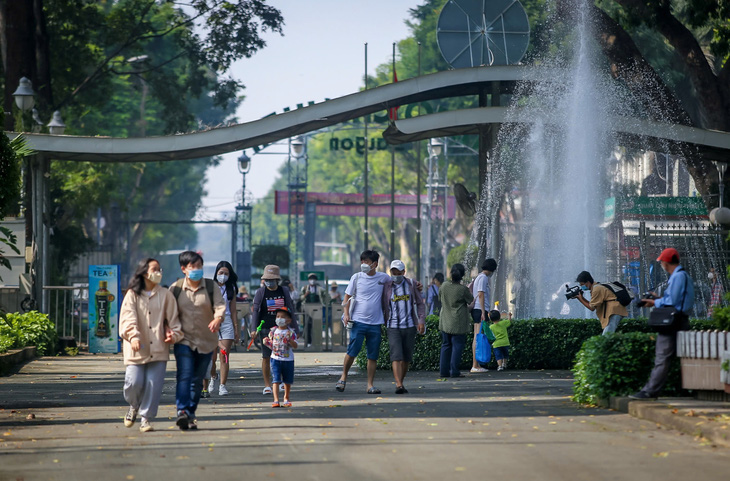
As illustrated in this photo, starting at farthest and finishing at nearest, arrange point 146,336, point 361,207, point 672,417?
point 361,207, point 146,336, point 672,417

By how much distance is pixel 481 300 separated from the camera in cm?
1856

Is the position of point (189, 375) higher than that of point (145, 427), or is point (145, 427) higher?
point (189, 375)

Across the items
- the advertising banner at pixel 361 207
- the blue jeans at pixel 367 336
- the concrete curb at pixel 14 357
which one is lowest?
the concrete curb at pixel 14 357

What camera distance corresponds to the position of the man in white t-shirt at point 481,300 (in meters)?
18.4

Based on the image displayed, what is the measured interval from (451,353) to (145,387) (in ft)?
24.6

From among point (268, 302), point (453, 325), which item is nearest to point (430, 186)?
point (453, 325)

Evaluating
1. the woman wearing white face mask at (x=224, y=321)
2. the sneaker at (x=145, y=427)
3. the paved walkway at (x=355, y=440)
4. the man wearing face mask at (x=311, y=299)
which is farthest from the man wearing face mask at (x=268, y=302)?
the man wearing face mask at (x=311, y=299)

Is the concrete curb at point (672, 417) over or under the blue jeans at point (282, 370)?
under

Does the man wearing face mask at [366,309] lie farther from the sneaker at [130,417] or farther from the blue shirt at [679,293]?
the sneaker at [130,417]

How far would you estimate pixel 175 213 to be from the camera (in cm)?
8650

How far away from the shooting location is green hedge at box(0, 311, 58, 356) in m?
22.0

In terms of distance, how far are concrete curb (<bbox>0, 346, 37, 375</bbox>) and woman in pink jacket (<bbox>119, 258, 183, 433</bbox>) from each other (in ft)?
27.1

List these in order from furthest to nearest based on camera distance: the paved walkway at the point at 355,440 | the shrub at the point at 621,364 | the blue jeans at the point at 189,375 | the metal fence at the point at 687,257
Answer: the metal fence at the point at 687,257 < the shrub at the point at 621,364 < the blue jeans at the point at 189,375 < the paved walkway at the point at 355,440

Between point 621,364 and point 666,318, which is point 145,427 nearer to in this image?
point 621,364
